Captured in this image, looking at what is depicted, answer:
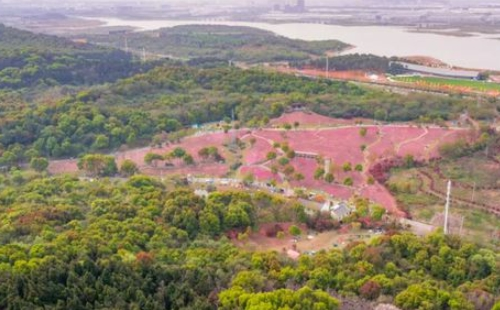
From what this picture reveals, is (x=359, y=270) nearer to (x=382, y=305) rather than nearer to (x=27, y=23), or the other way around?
(x=382, y=305)

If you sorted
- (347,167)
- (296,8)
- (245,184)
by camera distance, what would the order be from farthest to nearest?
(296,8) → (347,167) → (245,184)

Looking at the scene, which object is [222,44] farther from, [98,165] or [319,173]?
[319,173]

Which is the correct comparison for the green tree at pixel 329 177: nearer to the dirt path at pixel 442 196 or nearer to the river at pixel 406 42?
the dirt path at pixel 442 196

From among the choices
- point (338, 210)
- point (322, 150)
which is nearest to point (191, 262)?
point (338, 210)

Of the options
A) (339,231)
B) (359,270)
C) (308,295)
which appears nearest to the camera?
(308,295)

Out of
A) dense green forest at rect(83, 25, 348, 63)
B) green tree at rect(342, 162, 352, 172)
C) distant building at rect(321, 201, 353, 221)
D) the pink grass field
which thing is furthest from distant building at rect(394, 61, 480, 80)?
distant building at rect(321, 201, 353, 221)

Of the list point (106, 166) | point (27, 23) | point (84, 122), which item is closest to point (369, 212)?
point (106, 166)
